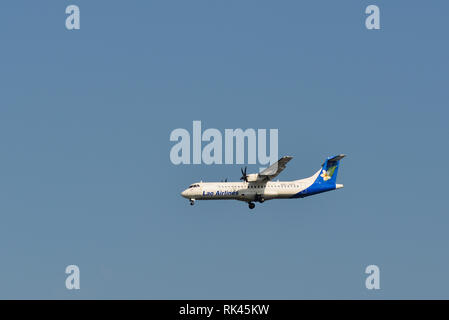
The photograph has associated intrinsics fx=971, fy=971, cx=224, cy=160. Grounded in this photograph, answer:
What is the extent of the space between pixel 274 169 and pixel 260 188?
10.4 feet

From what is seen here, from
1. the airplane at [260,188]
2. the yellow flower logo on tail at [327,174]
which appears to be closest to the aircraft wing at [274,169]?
the airplane at [260,188]

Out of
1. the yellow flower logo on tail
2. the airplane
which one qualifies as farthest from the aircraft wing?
the yellow flower logo on tail

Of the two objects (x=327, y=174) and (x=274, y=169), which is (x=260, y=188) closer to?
(x=274, y=169)

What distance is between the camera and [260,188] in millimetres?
120500

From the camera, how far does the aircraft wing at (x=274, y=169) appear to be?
11788 cm

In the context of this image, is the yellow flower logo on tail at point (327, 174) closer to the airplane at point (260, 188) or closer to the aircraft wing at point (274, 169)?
the airplane at point (260, 188)

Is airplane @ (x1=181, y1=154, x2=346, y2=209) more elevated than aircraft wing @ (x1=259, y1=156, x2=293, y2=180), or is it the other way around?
aircraft wing @ (x1=259, y1=156, x2=293, y2=180)

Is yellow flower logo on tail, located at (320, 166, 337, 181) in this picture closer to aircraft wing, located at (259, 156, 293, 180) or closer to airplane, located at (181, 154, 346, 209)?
airplane, located at (181, 154, 346, 209)

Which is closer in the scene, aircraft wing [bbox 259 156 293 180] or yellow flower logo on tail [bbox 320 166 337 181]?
aircraft wing [bbox 259 156 293 180]

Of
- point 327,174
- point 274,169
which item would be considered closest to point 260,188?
point 274,169

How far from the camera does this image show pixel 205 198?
4690 inches

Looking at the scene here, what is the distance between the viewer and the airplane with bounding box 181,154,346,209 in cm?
11906
